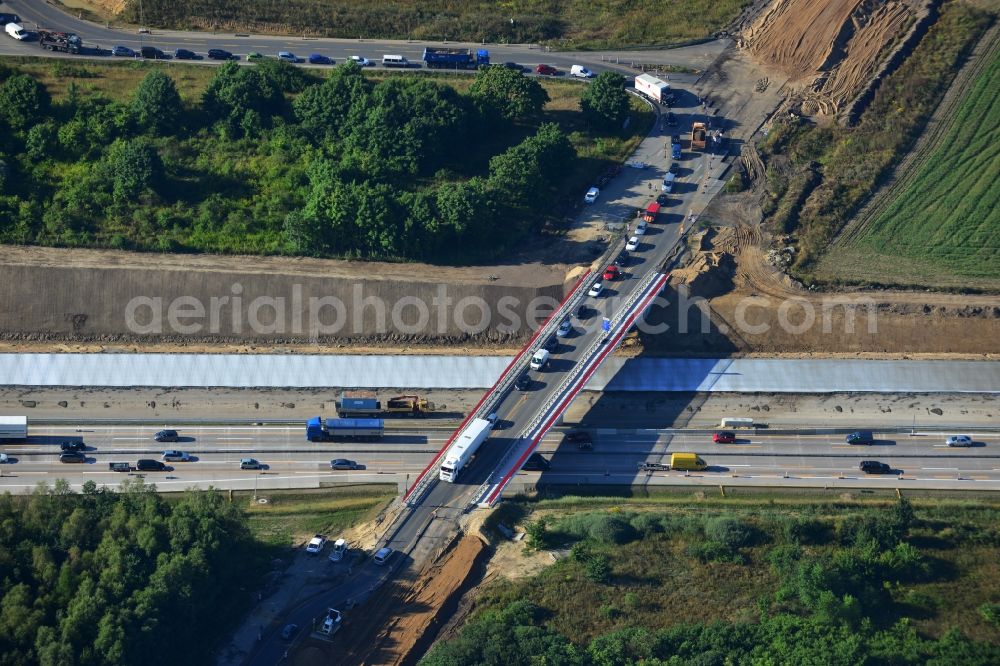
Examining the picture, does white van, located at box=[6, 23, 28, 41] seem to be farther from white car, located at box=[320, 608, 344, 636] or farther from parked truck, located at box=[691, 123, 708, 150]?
white car, located at box=[320, 608, 344, 636]

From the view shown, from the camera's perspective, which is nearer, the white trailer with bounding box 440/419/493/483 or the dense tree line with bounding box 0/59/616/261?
the white trailer with bounding box 440/419/493/483

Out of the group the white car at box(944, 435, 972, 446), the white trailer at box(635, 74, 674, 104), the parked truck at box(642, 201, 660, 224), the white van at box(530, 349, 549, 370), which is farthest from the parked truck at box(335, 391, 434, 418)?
the white trailer at box(635, 74, 674, 104)

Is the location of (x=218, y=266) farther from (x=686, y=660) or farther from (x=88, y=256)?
(x=686, y=660)

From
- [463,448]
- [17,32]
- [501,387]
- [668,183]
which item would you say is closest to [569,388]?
[501,387]

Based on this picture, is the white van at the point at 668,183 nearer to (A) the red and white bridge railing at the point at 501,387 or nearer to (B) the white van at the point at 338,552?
(A) the red and white bridge railing at the point at 501,387

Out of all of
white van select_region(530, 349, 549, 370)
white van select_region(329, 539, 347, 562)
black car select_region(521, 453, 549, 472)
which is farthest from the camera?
white van select_region(530, 349, 549, 370)

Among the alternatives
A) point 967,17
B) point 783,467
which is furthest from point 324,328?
point 967,17

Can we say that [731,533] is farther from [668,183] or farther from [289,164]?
[289,164]

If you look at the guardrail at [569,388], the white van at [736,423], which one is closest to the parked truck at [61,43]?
the guardrail at [569,388]
